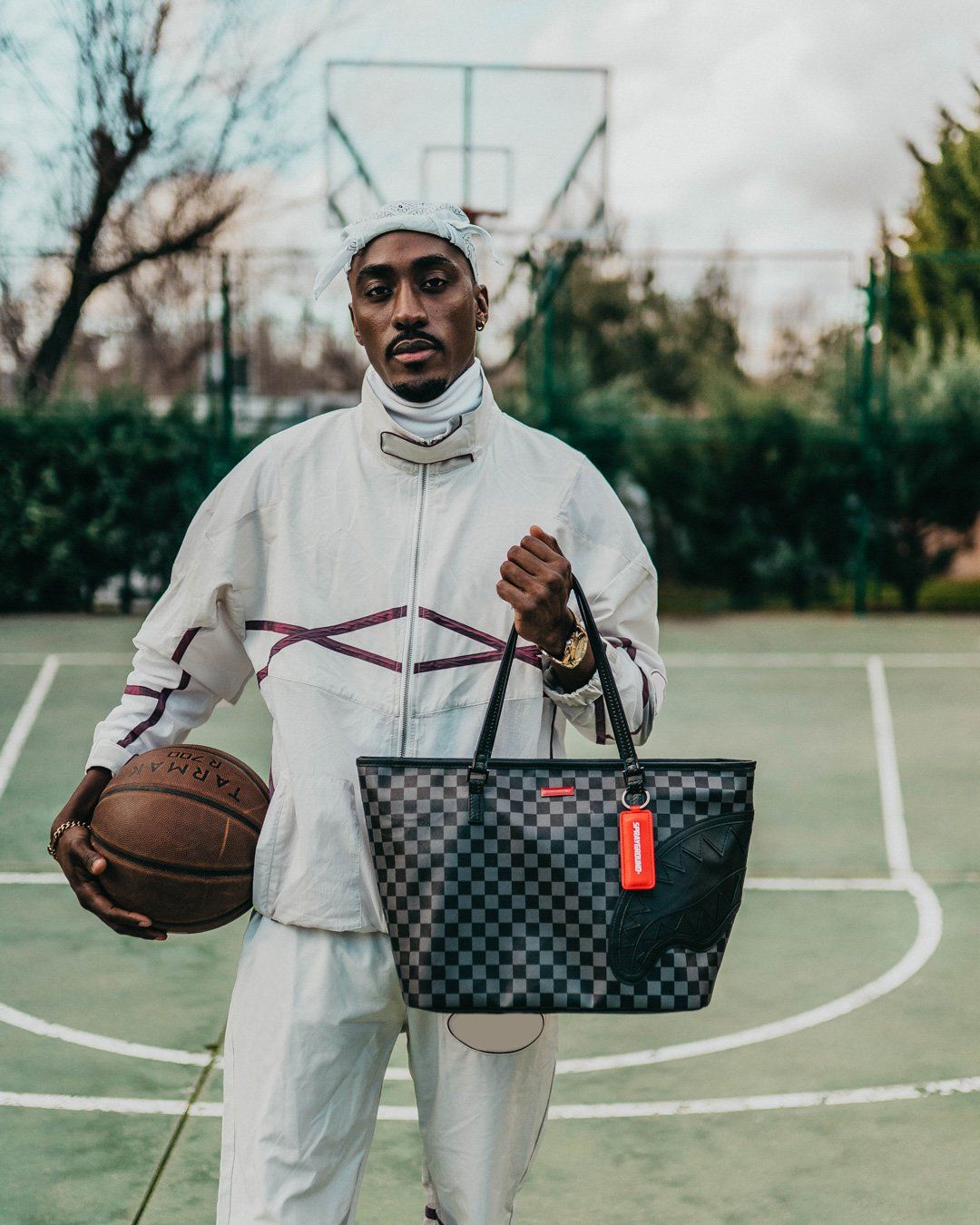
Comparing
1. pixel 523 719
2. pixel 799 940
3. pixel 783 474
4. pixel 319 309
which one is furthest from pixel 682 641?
pixel 523 719

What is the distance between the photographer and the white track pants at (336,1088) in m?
2.06

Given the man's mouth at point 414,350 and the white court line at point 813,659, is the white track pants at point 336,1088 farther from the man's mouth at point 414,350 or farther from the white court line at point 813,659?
the white court line at point 813,659

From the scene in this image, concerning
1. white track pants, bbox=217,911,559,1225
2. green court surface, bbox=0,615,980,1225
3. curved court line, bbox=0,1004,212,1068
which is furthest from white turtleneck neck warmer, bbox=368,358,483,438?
curved court line, bbox=0,1004,212,1068

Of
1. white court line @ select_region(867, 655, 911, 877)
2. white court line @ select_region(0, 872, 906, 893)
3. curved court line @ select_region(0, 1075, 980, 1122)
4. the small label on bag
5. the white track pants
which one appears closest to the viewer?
the small label on bag

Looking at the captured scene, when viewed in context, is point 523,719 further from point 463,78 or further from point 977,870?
point 463,78

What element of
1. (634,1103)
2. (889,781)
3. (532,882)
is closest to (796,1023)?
(634,1103)

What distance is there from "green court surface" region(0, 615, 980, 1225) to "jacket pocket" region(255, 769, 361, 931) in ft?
4.00

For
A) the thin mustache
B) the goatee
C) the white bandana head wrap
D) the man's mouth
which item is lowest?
the goatee

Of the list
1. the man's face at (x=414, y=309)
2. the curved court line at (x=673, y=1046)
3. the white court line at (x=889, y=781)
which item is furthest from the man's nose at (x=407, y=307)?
the white court line at (x=889, y=781)

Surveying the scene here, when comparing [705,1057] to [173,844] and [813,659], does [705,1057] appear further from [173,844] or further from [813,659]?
[813,659]

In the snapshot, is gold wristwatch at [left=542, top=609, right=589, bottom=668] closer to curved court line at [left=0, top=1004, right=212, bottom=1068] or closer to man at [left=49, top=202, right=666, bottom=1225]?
man at [left=49, top=202, right=666, bottom=1225]

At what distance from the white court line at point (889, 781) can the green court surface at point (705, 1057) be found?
0.02 metres

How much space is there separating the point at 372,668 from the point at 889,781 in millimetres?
5031

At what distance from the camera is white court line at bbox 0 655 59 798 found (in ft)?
22.8
